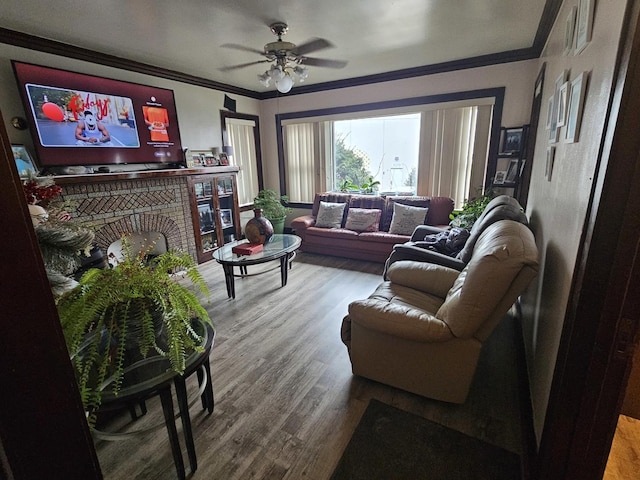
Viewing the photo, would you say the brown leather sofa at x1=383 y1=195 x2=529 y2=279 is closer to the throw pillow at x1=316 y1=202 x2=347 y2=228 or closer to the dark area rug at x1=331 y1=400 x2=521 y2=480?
the dark area rug at x1=331 y1=400 x2=521 y2=480

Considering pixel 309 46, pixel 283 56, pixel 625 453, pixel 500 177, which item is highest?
pixel 309 46

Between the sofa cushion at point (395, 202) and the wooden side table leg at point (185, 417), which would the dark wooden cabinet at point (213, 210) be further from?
the wooden side table leg at point (185, 417)

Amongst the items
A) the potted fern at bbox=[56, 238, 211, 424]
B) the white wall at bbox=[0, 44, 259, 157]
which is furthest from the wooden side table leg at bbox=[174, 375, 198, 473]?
the white wall at bbox=[0, 44, 259, 157]

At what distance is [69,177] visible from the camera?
2.88 metres

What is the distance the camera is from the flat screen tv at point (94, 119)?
280cm

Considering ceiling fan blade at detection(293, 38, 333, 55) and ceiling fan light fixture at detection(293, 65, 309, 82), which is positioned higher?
ceiling fan blade at detection(293, 38, 333, 55)

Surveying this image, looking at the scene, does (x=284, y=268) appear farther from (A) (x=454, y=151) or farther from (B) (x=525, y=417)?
(A) (x=454, y=151)

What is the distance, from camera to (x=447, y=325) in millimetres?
1586

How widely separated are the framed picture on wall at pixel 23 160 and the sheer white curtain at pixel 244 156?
2.61 meters

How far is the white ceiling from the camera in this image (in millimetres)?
2299

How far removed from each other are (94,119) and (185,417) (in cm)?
322

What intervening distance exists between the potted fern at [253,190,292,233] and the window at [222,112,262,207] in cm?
31

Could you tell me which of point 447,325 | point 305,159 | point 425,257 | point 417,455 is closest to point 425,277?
point 425,257

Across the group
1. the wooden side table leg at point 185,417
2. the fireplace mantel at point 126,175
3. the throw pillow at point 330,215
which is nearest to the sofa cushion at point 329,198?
the throw pillow at point 330,215
